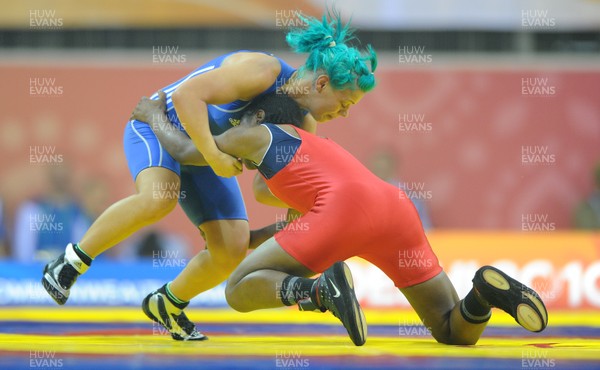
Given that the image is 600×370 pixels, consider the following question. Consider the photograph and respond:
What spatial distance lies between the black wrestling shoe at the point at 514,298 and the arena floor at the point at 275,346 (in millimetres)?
119

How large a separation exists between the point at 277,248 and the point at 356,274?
3.30m

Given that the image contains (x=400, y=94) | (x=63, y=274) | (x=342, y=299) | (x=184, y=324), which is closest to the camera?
(x=342, y=299)

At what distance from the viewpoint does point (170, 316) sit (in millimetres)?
4188

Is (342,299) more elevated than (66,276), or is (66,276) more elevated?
(342,299)

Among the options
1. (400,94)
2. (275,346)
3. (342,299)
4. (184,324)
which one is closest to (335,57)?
(342,299)

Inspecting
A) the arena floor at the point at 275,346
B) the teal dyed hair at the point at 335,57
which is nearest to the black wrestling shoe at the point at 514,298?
the arena floor at the point at 275,346

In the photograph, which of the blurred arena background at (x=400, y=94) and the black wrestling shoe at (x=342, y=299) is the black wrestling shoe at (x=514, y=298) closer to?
the black wrestling shoe at (x=342, y=299)

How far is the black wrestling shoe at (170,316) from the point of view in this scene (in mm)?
4113

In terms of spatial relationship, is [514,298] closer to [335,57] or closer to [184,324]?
[335,57]

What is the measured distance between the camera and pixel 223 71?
12.2 ft

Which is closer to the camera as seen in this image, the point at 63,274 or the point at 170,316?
the point at 63,274

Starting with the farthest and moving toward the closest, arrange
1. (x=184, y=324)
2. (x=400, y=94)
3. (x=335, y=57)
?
(x=400, y=94) → (x=184, y=324) → (x=335, y=57)

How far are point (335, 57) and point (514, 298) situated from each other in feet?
4.18

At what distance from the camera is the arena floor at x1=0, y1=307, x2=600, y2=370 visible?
296 centimetres
